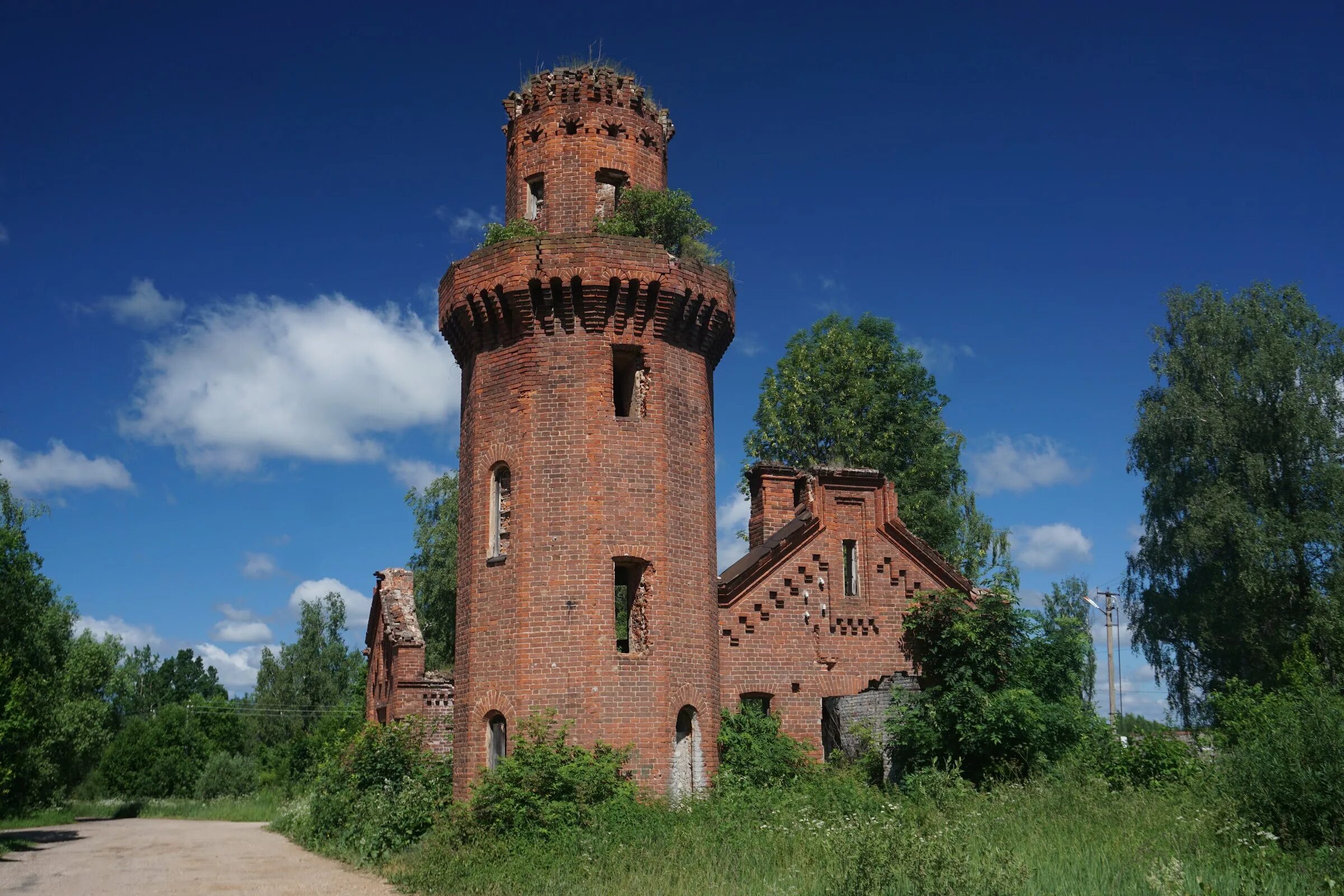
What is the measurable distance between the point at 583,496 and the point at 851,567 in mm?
7452

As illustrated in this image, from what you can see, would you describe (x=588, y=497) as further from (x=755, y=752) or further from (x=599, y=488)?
(x=755, y=752)

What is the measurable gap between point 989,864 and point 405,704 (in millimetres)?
14599

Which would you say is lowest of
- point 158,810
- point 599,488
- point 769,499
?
point 158,810

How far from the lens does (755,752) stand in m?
18.1

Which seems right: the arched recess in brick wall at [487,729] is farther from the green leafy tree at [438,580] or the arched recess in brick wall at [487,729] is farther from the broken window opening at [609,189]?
the green leafy tree at [438,580]

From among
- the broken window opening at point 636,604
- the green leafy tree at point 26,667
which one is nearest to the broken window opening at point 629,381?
the broken window opening at point 636,604

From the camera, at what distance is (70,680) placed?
3838 cm

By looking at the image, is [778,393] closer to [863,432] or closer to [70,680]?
[863,432]

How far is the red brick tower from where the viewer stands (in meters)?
16.0

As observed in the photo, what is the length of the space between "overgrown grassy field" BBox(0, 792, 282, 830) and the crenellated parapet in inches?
1019

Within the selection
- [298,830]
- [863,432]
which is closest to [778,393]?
[863,432]

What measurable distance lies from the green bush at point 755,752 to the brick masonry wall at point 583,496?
0.91m

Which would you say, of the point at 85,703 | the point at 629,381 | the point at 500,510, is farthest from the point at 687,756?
Result: the point at 85,703

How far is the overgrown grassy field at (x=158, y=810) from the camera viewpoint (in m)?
36.8
